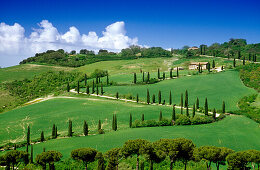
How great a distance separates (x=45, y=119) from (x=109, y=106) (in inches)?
803

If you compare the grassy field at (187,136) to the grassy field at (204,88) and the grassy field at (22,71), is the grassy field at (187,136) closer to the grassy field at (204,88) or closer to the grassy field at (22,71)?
the grassy field at (204,88)

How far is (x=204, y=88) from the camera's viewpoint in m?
105

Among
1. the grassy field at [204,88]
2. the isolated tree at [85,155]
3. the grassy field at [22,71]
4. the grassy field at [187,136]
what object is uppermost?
the grassy field at [22,71]

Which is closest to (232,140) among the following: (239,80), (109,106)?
(109,106)

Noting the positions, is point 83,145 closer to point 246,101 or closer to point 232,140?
point 232,140

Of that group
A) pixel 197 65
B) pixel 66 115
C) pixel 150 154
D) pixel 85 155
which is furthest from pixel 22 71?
pixel 150 154

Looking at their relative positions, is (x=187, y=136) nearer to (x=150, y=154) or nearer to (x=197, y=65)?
(x=150, y=154)

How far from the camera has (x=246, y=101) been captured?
8519cm

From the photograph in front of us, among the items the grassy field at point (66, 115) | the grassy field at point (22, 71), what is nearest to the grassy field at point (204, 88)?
the grassy field at point (66, 115)

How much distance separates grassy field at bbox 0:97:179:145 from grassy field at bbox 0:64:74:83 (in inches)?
2190

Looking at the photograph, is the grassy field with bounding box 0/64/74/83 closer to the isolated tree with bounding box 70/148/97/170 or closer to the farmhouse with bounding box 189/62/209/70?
the farmhouse with bounding box 189/62/209/70

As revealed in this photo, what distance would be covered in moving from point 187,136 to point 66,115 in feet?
130

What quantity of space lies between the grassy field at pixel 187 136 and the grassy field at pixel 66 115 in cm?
825

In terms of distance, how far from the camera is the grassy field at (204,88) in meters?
92.0
